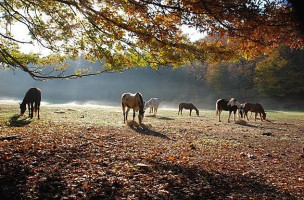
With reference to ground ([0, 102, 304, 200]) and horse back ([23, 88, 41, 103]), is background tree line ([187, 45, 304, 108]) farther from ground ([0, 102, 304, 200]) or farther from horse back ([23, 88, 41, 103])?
ground ([0, 102, 304, 200])

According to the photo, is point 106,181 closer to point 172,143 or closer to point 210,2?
point 210,2

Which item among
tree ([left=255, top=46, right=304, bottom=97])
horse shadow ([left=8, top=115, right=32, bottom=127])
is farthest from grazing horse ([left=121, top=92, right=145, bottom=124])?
tree ([left=255, top=46, right=304, bottom=97])

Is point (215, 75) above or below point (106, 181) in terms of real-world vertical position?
above

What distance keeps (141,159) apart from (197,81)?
3030 inches

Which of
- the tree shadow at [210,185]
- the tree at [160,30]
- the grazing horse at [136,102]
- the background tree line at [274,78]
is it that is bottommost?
the tree shadow at [210,185]

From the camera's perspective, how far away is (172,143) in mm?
Answer: 10523

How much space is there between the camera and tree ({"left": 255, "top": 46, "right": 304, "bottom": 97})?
182 ft

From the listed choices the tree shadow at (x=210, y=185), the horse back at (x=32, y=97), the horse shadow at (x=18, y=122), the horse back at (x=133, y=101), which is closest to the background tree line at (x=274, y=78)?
the horse back at (x=133, y=101)

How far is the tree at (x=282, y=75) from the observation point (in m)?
55.6

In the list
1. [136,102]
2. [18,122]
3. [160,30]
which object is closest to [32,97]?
[18,122]

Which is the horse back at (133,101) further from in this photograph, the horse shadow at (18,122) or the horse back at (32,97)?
the horse back at (32,97)

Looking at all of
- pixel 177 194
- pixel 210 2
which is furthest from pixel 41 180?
pixel 210 2

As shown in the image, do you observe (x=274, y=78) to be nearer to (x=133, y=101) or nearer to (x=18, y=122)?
(x=133, y=101)

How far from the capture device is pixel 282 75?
57.0 meters
